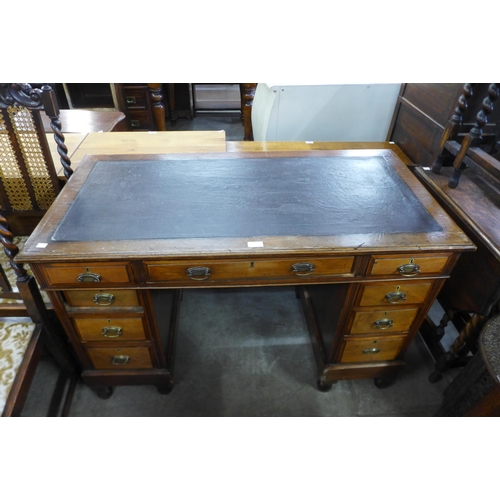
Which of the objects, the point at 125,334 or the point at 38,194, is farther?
the point at 38,194

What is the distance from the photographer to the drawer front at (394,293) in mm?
1247

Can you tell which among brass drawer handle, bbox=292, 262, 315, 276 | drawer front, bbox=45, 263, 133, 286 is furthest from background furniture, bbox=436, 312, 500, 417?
drawer front, bbox=45, 263, 133, 286

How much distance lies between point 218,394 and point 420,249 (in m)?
1.09

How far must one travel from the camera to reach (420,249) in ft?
3.60

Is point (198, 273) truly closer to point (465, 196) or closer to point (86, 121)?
point (465, 196)

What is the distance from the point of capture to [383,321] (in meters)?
1.36

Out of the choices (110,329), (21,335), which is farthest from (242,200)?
(21,335)

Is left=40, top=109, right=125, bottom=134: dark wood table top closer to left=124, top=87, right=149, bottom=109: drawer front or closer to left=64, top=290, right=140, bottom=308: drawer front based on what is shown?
left=124, top=87, right=149, bottom=109: drawer front

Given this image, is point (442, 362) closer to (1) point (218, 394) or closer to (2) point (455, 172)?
(2) point (455, 172)

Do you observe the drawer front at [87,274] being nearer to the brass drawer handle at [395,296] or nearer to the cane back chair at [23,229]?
the cane back chair at [23,229]

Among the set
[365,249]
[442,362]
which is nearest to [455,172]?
[365,249]

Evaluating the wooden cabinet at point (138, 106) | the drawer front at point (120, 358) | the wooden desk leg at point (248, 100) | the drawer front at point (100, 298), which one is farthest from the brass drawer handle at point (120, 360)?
the wooden cabinet at point (138, 106)

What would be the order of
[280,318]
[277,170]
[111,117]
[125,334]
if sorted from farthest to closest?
1. [111,117]
2. [280,318]
3. [277,170]
4. [125,334]

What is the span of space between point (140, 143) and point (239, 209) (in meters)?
1.19
